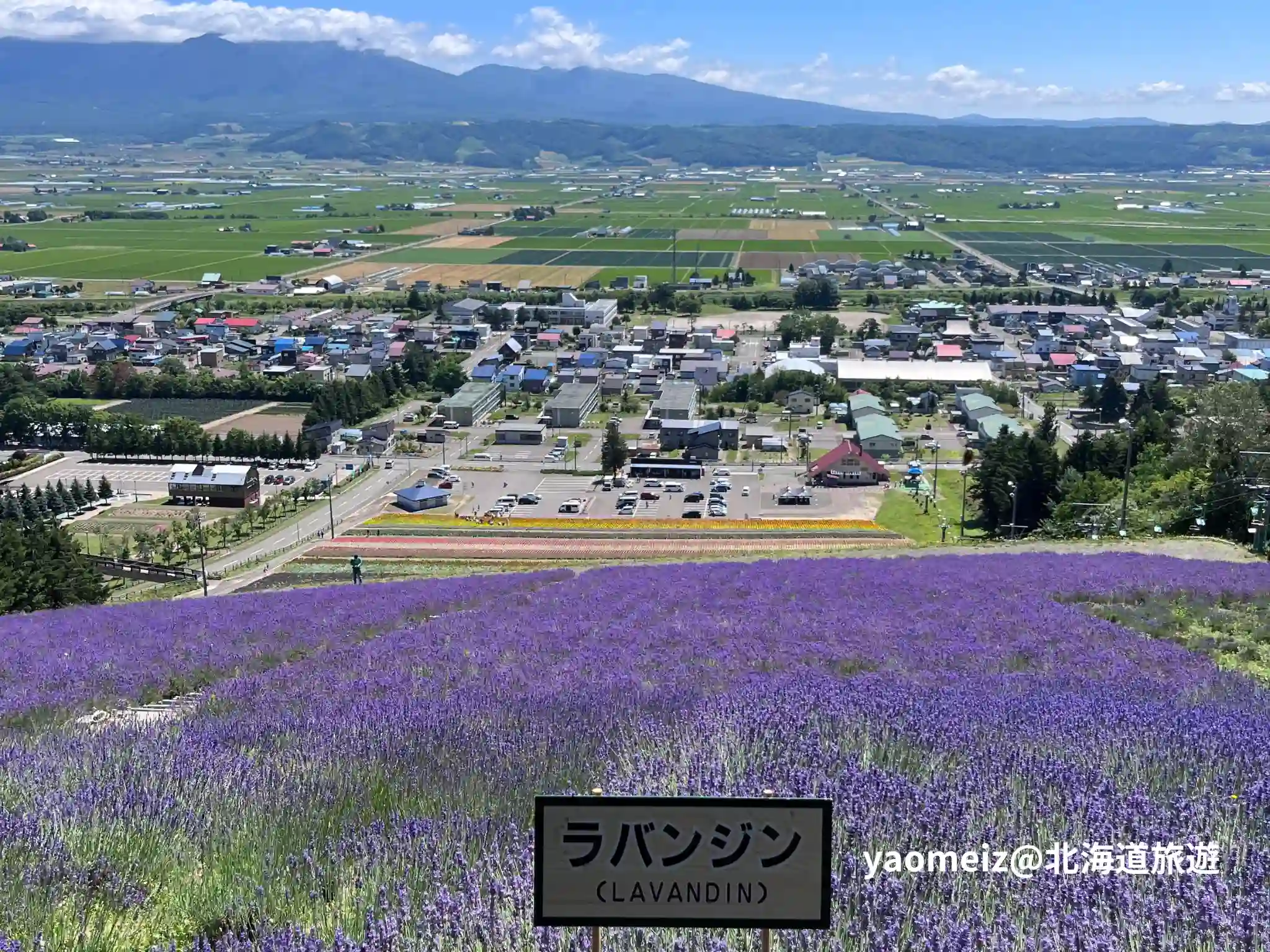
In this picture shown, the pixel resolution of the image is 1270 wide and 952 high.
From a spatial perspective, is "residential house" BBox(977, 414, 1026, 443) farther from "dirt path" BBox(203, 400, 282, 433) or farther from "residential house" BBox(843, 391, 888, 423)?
"dirt path" BBox(203, 400, 282, 433)

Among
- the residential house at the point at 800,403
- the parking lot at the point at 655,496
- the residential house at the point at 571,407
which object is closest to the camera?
the parking lot at the point at 655,496

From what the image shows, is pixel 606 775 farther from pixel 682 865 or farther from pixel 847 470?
pixel 847 470

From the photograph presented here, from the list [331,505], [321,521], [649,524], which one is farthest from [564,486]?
[321,521]

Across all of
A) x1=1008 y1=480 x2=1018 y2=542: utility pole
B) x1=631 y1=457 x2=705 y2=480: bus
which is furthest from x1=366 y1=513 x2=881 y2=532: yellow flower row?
x1=631 y1=457 x2=705 y2=480: bus

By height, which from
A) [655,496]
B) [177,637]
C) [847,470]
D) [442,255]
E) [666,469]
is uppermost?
[442,255]

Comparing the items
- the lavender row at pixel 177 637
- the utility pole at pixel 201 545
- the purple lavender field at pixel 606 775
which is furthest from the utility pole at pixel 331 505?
the purple lavender field at pixel 606 775

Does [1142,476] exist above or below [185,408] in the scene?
above

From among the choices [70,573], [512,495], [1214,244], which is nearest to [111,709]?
[70,573]

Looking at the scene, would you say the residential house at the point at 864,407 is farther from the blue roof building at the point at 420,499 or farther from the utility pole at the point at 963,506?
the blue roof building at the point at 420,499
